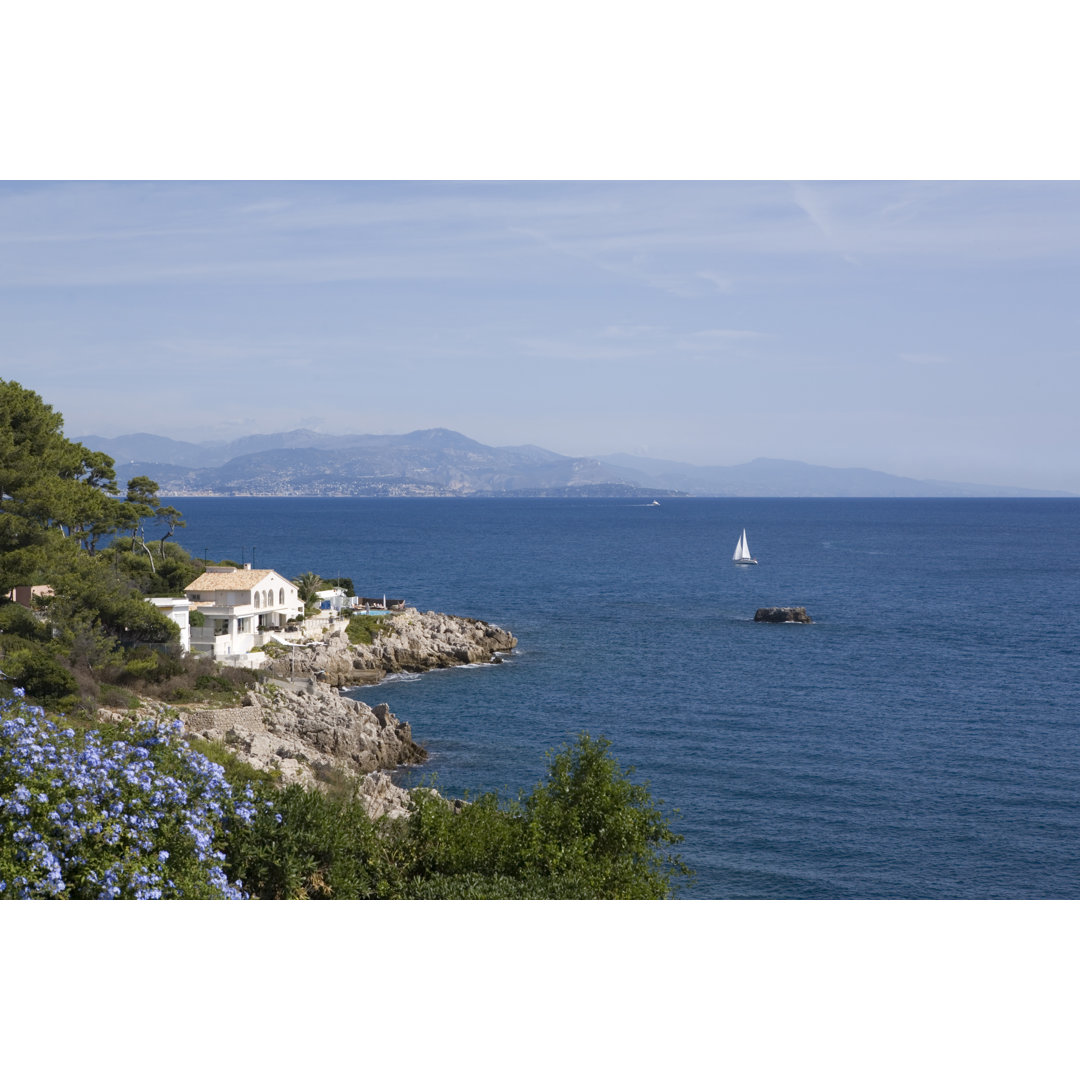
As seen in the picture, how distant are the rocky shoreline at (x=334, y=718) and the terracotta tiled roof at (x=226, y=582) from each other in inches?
123

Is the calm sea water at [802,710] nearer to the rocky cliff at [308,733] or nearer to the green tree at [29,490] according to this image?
the rocky cliff at [308,733]

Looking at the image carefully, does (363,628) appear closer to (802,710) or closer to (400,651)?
(400,651)

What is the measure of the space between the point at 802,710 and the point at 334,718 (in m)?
16.3

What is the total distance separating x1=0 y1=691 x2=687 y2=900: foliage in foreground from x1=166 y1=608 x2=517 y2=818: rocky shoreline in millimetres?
2389

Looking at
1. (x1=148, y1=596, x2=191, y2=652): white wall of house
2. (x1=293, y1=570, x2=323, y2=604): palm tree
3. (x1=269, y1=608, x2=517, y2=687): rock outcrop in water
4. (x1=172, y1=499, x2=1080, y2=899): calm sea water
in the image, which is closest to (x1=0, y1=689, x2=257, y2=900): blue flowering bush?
(x1=172, y1=499, x2=1080, y2=899): calm sea water

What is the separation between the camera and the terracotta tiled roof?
120ft

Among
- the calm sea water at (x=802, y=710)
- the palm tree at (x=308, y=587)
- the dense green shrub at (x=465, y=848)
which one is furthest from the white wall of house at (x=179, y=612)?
the dense green shrub at (x=465, y=848)

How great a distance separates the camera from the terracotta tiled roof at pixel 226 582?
36.6 metres

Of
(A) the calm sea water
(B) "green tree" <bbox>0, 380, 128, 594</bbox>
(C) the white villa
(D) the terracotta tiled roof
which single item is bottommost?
(A) the calm sea water

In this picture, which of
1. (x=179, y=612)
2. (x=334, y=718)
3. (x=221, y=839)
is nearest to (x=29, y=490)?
(x=179, y=612)

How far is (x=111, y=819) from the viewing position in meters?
8.77

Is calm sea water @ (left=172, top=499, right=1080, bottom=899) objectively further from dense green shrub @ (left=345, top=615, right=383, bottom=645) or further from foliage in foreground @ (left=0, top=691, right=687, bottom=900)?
foliage in foreground @ (left=0, top=691, right=687, bottom=900)

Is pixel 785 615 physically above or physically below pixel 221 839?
below

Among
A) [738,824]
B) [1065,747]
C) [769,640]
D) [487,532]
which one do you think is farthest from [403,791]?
[487,532]
